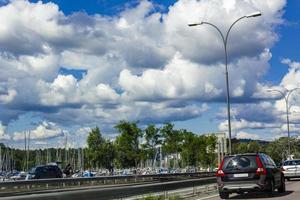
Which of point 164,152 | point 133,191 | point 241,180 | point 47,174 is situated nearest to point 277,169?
point 241,180

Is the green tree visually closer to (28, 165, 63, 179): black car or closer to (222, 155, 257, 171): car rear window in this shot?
(28, 165, 63, 179): black car

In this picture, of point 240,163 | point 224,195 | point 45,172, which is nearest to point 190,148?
point 45,172

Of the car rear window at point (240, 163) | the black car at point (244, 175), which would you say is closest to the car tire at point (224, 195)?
the black car at point (244, 175)

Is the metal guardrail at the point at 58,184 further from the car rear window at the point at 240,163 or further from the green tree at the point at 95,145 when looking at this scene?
the green tree at the point at 95,145

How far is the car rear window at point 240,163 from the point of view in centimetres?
2173

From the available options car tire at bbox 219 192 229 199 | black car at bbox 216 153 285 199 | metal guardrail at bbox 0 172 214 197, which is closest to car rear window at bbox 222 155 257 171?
black car at bbox 216 153 285 199

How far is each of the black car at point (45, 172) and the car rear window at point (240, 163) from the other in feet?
80.1

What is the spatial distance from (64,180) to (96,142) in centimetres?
4562

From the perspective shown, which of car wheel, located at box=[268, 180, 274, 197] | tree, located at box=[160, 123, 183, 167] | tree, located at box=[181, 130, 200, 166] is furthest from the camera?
tree, located at box=[181, 130, 200, 166]

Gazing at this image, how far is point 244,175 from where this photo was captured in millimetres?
21578

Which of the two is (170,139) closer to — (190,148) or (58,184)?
(190,148)

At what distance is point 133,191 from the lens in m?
18.9

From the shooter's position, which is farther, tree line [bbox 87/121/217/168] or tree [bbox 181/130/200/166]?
tree [bbox 181/130/200/166]

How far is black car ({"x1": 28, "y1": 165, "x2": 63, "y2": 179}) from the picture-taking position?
143 feet
